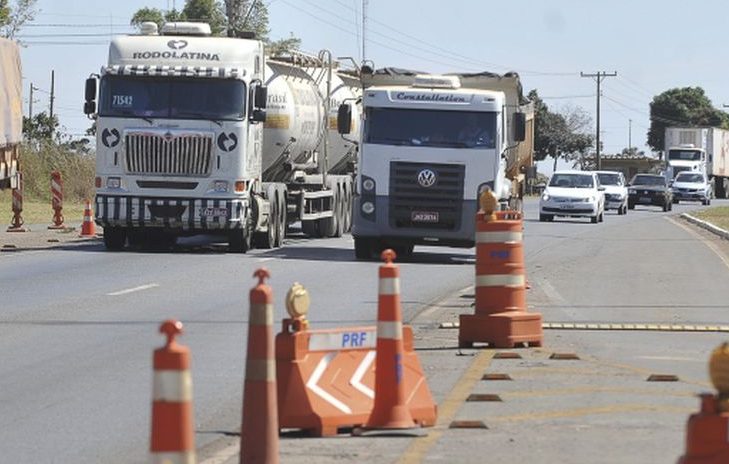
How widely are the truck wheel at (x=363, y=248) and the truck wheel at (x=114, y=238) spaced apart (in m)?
4.38

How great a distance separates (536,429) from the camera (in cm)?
1058

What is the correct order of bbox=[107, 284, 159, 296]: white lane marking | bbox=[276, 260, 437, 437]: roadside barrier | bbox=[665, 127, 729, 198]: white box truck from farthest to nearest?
1. bbox=[665, 127, 729, 198]: white box truck
2. bbox=[107, 284, 159, 296]: white lane marking
3. bbox=[276, 260, 437, 437]: roadside barrier

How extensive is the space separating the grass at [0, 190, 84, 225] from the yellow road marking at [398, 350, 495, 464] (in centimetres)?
2729

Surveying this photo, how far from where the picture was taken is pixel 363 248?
29109 mm

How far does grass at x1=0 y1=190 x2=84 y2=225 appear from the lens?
44.1 m

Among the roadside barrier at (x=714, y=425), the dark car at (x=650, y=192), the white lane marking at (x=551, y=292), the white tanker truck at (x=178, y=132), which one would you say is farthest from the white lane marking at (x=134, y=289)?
the dark car at (x=650, y=192)

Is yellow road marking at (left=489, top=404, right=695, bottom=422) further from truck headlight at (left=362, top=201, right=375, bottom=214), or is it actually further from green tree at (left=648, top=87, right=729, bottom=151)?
green tree at (left=648, top=87, right=729, bottom=151)

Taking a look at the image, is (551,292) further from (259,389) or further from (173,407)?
(173,407)

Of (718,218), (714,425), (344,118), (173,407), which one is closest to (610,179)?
(718,218)

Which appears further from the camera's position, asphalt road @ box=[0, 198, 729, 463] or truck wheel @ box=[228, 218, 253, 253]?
truck wheel @ box=[228, 218, 253, 253]

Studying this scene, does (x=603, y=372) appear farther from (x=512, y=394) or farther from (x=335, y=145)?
(x=335, y=145)

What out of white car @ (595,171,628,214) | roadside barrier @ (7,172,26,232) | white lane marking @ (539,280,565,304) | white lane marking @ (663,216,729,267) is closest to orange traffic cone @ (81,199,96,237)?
roadside barrier @ (7,172,26,232)

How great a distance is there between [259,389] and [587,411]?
11.9ft

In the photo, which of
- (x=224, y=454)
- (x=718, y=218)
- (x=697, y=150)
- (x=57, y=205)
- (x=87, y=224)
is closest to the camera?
(x=224, y=454)
